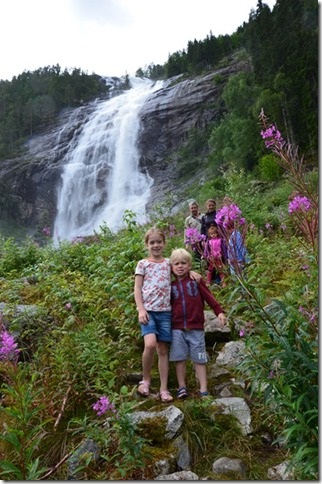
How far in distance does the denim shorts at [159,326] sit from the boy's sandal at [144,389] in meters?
0.29

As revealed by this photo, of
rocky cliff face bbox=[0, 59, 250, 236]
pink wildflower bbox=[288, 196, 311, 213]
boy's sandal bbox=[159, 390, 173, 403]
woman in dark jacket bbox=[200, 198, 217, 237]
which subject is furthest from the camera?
rocky cliff face bbox=[0, 59, 250, 236]

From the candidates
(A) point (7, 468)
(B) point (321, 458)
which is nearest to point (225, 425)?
(B) point (321, 458)

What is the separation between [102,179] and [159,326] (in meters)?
24.0

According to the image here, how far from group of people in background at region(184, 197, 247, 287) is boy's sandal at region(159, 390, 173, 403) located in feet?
2.53

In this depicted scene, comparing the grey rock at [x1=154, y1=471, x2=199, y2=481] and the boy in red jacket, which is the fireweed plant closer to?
the grey rock at [x1=154, y1=471, x2=199, y2=481]

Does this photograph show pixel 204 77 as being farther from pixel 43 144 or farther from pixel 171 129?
pixel 43 144

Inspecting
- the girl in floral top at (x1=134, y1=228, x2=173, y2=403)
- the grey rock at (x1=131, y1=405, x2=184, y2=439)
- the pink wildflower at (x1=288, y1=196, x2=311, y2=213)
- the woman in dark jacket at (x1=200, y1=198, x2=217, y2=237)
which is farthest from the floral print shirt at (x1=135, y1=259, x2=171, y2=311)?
the woman in dark jacket at (x1=200, y1=198, x2=217, y2=237)

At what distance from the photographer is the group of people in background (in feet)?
5.56

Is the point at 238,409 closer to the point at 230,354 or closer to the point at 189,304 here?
the point at 230,354

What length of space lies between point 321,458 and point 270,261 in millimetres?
2858

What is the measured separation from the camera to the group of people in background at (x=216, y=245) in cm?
169

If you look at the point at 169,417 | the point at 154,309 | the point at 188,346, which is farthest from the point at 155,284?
the point at 169,417

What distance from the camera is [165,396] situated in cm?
241

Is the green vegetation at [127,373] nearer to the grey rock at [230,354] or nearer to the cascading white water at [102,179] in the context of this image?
the grey rock at [230,354]
